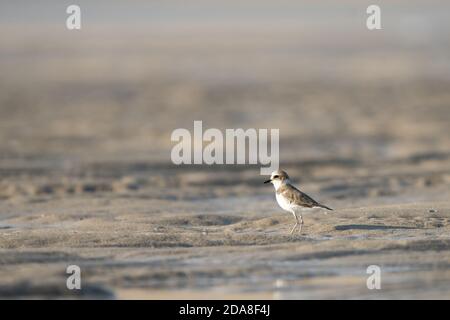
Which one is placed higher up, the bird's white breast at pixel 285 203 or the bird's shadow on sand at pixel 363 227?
the bird's white breast at pixel 285 203

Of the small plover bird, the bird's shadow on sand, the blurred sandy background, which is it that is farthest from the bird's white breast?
the bird's shadow on sand

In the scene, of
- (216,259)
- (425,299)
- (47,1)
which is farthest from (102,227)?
(47,1)

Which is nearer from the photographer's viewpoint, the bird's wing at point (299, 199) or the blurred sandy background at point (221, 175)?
the blurred sandy background at point (221, 175)

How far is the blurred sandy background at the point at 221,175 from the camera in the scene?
10266 mm

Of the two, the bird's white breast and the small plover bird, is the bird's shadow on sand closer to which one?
the small plover bird

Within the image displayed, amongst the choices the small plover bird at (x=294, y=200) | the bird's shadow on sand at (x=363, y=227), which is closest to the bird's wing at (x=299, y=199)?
the small plover bird at (x=294, y=200)

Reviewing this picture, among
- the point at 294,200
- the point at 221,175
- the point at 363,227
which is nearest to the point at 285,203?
the point at 294,200

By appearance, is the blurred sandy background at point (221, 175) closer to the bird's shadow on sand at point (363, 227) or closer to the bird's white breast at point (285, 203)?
the bird's shadow on sand at point (363, 227)

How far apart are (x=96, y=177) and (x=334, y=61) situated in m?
33.8

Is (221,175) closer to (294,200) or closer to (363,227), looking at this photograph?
(294,200)

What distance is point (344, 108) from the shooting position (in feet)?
99.8

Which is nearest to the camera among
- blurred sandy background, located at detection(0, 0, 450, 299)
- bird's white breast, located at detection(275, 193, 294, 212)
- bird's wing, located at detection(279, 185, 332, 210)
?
blurred sandy background, located at detection(0, 0, 450, 299)

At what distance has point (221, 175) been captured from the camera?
18.8 metres

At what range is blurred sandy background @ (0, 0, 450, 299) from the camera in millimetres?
10266
